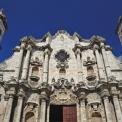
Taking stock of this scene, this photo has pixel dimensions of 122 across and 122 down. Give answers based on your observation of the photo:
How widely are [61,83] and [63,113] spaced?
249 cm

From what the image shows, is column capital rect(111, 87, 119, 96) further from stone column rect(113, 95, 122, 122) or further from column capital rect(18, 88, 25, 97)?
column capital rect(18, 88, 25, 97)

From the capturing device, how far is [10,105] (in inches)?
721

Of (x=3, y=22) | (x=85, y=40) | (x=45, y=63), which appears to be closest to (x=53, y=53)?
(x=45, y=63)

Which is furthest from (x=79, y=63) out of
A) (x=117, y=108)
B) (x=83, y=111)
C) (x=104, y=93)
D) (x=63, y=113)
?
(x=117, y=108)

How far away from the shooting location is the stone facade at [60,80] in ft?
61.5

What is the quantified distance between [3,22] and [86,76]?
1017 cm

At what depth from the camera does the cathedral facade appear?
1875 cm

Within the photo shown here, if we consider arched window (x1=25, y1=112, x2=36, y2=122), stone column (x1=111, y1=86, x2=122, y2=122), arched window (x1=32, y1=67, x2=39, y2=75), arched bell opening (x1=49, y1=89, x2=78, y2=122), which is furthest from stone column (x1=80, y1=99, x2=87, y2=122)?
arched window (x1=32, y1=67, x2=39, y2=75)

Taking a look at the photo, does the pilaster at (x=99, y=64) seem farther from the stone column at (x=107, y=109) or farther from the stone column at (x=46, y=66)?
the stone column at (x=46, y=66)

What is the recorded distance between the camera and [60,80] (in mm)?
21094

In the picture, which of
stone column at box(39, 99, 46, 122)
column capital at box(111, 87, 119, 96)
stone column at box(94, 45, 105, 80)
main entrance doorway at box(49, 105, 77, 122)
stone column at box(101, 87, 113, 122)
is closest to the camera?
stone column at box(101, 87, 113, 122)

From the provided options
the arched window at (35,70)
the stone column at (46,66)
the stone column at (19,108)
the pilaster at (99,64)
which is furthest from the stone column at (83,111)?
the arched window at (35,70)

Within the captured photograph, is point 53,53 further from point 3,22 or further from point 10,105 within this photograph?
point 10,105

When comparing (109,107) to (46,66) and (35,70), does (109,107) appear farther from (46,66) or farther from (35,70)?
(35,70)
